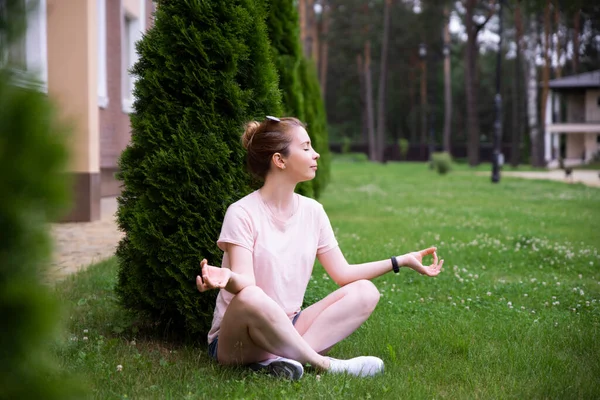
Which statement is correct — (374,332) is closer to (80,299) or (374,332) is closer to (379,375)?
(379,375)

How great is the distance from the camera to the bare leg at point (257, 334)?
363 cm

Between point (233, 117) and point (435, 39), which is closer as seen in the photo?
point (233, 117)

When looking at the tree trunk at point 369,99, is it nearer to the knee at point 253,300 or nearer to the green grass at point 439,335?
the green grass at point 439,335

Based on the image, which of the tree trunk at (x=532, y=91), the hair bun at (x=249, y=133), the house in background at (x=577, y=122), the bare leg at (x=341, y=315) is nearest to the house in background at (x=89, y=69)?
the hair bun at (x=249, y=133)

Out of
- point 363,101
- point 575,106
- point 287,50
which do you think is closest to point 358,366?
point 287,50

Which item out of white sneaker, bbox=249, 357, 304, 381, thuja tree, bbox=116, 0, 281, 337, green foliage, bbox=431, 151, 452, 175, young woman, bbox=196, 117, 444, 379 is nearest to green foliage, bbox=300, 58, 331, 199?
thuja tree, bbox=116, 0, 281, 337

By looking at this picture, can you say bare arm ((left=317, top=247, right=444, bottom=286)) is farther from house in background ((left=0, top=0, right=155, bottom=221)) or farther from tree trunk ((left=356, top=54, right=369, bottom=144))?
tree trunk ((left=356, top=54, right=369, bottom=144))

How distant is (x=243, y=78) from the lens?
15.6ft

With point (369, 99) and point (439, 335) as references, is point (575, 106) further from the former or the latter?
point (439, 335)

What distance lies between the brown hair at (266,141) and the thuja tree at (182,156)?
0.98ft

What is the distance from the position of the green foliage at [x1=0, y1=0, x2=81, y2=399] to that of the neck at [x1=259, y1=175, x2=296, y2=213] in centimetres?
281

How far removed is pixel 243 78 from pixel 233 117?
32cm

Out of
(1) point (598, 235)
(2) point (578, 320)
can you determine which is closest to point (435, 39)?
(1) point (598, 235)

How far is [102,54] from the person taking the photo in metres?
14.2
